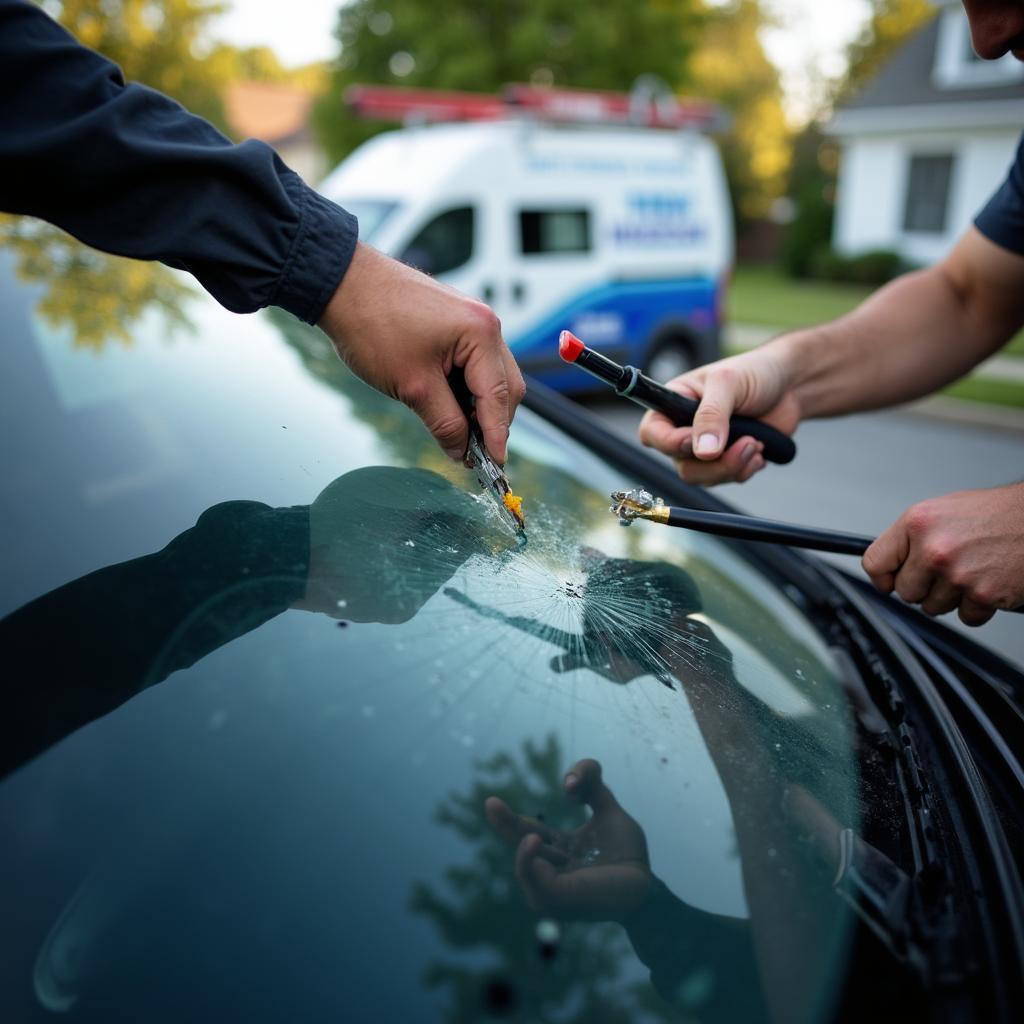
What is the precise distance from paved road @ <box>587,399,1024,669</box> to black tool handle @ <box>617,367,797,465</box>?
9.13 ft

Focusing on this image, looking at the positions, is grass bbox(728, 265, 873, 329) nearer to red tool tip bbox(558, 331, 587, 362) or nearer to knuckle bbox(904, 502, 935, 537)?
knuckle bbox(904, 502, 935, 537)

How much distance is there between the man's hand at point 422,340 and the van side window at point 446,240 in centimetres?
605

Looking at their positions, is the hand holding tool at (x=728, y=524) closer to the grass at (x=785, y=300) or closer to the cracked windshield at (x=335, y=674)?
the cracked windshield at (x=335, y=674)

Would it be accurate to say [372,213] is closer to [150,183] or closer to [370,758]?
[150,183]

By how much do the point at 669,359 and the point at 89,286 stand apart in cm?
734

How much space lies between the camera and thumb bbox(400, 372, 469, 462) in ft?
3.95

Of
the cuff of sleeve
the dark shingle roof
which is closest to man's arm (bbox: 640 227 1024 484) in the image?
the cuff of sleeve

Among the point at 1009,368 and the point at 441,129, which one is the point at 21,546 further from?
the point at 1009,368

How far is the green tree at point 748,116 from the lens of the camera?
30.1m

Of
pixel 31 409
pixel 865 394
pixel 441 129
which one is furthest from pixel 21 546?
pixel 441 129

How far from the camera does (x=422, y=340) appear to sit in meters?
1.18

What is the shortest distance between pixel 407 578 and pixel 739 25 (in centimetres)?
4179

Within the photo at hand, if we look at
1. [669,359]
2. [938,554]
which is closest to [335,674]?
[938,554]

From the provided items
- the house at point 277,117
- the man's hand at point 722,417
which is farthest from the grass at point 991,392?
the house at point 277,117
